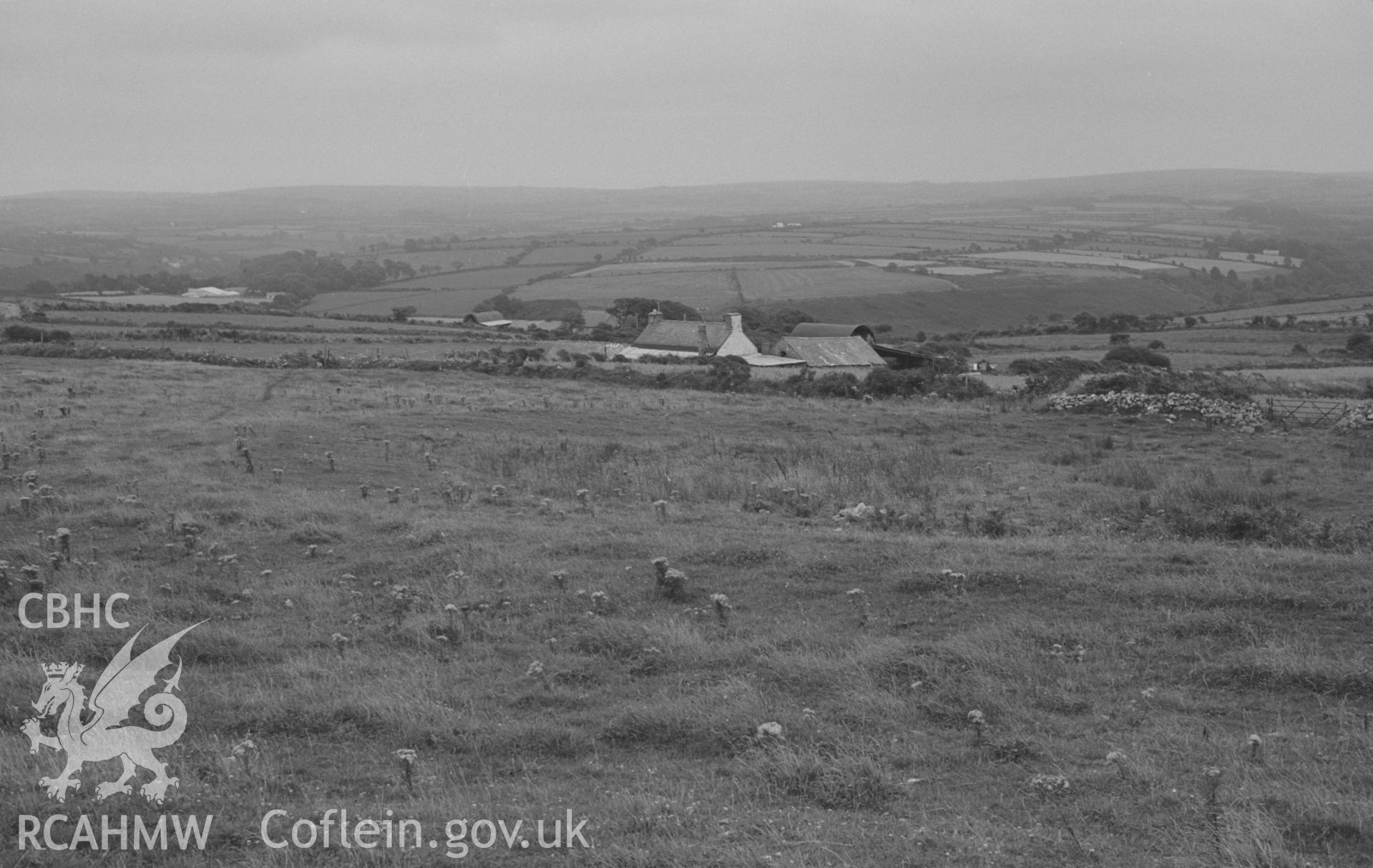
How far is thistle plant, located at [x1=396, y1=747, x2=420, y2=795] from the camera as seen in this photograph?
6.70 meters

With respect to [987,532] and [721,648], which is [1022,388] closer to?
[987,532]

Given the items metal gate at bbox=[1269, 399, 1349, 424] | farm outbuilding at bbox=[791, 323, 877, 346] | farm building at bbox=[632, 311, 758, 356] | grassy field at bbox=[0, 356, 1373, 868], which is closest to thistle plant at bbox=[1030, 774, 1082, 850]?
grassy field at bbox=[0, 356, 1373, 868]

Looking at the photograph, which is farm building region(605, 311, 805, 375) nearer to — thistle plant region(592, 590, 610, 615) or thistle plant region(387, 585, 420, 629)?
thistle plant region(387, 585, 420, 629)

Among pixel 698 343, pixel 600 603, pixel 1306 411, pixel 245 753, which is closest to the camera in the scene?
pixel 245 753

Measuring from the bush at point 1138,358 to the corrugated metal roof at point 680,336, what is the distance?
62.5ft

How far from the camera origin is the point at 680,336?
2343 inches

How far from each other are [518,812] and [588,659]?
9.20 feet

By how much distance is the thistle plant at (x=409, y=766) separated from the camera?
670cm

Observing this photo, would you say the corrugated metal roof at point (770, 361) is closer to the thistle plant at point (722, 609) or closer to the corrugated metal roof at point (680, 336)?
the corrugated metal roof at point (680, 336)

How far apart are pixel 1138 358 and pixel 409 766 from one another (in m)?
46.7

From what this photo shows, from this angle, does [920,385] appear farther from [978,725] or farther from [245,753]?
Answer: [245,753]

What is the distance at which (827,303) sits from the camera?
8556 centimetres

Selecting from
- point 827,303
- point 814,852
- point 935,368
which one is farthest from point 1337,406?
point 827,303

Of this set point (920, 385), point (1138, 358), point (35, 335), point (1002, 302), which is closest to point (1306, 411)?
point (920, 385)
